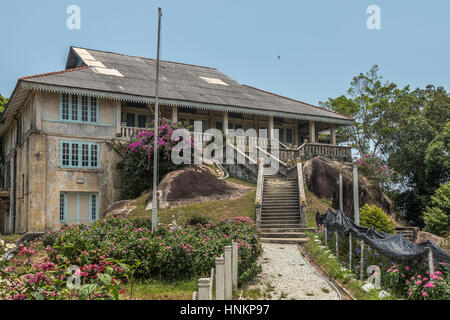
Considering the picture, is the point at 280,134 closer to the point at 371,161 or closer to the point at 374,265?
the point at 371,161

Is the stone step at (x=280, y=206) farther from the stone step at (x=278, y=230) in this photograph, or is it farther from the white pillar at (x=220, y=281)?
the white pillar at (x=220, y=281)

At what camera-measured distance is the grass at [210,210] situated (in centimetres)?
1972

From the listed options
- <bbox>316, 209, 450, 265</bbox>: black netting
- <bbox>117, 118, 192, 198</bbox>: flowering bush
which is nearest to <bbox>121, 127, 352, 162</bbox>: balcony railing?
<bbox>117, 118, 192, 198</bbox>: flowering bush

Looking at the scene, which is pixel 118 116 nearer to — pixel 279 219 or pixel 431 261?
pixel 279 219

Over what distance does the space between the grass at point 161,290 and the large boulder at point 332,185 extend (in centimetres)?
1564

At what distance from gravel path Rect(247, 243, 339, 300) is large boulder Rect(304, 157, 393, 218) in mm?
10330

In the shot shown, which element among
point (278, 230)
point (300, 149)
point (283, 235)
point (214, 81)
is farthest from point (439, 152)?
point (283, 235)

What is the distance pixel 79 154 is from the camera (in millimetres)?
25047

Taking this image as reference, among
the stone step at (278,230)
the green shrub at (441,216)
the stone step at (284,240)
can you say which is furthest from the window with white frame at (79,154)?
the green shrub at (441,216)

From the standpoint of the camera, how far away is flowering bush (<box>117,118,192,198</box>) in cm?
2436

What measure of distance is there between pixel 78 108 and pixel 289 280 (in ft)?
56.8

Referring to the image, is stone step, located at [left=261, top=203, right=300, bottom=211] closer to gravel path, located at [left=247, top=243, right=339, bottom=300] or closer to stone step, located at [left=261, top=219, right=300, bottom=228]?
stone step, located at [left=261, top=219, right=300, bottom=228]

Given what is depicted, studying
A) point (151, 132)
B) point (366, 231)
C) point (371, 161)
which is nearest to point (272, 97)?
point (371, 161)

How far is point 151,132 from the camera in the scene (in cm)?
2491
